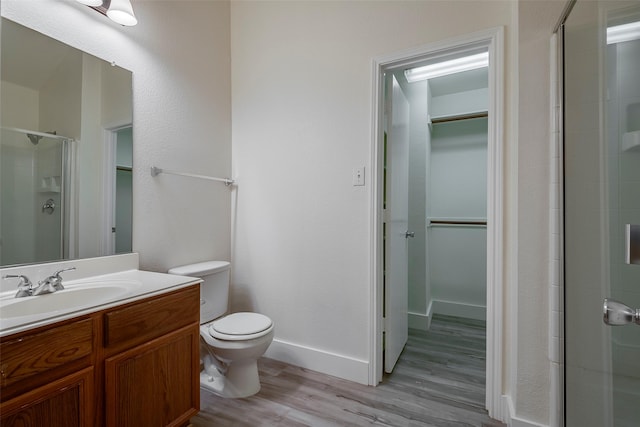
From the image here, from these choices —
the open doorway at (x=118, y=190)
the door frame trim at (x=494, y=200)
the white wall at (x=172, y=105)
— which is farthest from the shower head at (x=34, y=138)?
the door frame trim at (x=494, y=200)

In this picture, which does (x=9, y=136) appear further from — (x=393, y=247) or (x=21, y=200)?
(x=393, y=247)

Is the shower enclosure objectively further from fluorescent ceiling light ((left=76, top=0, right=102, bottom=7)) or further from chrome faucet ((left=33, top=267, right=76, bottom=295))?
fluorescent ceiling light ((left=76, top=0, right=102, bottom=7))

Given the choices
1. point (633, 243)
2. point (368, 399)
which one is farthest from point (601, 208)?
point (368, 399)

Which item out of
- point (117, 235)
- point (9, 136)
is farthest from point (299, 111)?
point (9, 136)

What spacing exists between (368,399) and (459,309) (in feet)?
6.14

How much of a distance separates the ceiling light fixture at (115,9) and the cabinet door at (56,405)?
1.63m

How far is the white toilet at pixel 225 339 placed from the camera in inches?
65.1

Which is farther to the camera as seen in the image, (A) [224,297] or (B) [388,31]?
(A) [224,297]

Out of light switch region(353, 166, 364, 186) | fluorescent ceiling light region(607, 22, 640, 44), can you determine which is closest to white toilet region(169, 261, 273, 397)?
light switch region(353, 166, 364, 186)

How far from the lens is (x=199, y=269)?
6.16ft

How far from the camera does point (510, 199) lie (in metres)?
1.52

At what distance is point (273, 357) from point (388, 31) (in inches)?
93.4

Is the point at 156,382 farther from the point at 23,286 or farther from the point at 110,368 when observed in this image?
the point at 23,286

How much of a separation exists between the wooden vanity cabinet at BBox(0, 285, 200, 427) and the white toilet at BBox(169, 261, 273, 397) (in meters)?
0.22
